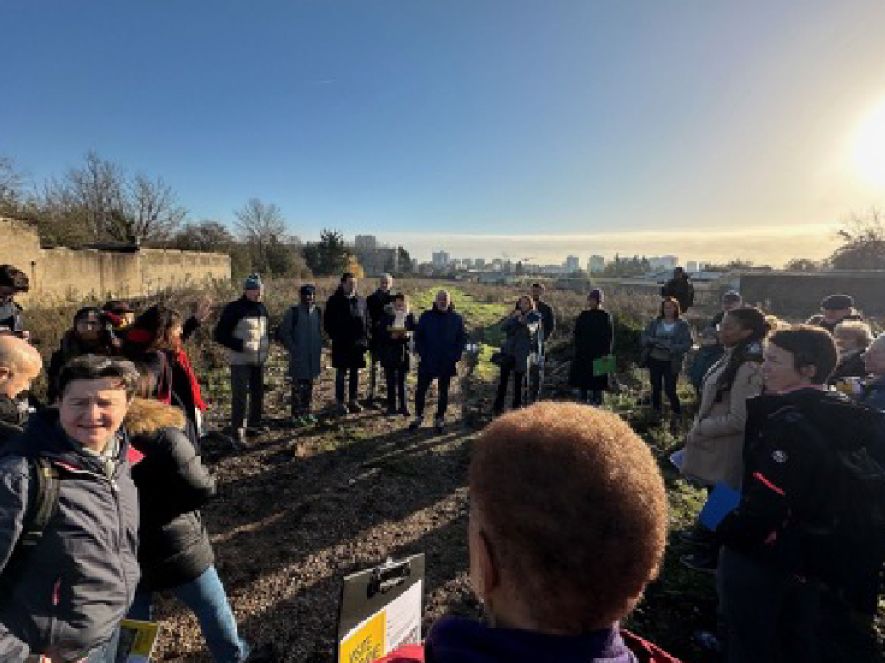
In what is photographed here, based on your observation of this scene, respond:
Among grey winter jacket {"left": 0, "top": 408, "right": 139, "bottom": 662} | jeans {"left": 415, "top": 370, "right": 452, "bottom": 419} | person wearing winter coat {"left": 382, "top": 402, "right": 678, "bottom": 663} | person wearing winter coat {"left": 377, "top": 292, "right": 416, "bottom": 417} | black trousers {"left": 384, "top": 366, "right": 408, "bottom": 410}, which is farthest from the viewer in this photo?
black trousers {"left": 384, "top": 366, "right": 408, "bottom": 410}

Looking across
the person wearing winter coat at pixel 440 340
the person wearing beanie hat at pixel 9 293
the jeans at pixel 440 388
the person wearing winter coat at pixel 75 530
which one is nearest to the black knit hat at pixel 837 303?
the person wearing winter coat at pixel 440 340

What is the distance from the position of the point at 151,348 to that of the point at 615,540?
11.7 ft

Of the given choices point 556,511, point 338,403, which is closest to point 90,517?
point 556,511

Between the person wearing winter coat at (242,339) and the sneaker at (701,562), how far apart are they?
187 inches

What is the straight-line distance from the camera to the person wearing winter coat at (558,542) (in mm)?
816

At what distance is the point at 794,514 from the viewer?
6.98ft

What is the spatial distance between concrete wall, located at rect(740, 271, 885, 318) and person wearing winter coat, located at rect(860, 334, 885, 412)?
24449 mm

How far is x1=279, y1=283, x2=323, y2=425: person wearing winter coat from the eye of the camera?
661cm

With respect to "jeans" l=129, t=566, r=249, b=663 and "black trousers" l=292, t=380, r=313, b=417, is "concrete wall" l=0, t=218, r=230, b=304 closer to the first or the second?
"black trousers" l=292, t=380, r=313, b=417

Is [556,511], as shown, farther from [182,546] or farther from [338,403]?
[338,403]

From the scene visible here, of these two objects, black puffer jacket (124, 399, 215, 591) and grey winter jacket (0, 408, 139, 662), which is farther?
black puffer jacket (124, 399, 215, 591)

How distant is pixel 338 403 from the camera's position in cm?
729

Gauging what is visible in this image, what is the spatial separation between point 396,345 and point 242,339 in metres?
2.26

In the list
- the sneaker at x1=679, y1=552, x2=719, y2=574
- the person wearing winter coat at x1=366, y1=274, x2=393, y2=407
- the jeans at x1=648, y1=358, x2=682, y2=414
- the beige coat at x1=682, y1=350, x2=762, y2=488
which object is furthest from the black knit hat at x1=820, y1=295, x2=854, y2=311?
the person wearing winter coat at x1=366, y1=274, x2=393, y2=407
